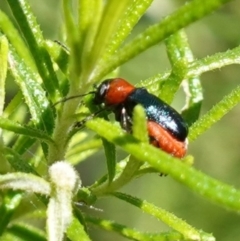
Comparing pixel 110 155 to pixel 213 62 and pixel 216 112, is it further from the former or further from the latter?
pixel 213 62

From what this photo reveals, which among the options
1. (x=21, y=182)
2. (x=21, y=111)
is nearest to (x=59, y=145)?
(x=21, y=182)

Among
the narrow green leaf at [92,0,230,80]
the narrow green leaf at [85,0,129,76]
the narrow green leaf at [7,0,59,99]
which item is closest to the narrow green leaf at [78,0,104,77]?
the narrow green leaf at [85,0,129,76]

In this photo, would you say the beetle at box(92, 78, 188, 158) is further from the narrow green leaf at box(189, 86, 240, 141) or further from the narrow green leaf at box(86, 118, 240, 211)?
the narrow green leaf at box(86, 118, 240, 211)

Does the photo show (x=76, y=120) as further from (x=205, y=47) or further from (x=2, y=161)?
(x=205, y=47)

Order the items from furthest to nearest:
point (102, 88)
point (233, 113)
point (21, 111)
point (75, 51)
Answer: point (233, 113)
point (21, 111)
point (102, 88)
point (75, 51)

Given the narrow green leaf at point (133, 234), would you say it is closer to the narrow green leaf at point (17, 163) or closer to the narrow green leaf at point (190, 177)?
the narrow green leaf at point (17, 163)

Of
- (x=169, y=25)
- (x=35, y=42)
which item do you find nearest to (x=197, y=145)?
(x=35, y=42)
